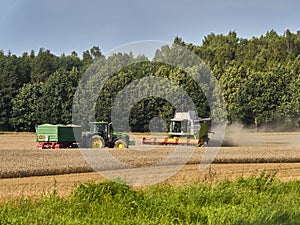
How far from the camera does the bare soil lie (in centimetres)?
1803

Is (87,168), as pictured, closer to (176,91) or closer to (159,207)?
(159,207)

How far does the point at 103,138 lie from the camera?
34062mm

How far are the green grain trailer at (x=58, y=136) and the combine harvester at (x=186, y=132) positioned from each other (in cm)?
602

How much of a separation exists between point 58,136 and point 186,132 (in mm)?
9682

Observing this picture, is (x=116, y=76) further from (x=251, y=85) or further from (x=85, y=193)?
(x=85, y=193)

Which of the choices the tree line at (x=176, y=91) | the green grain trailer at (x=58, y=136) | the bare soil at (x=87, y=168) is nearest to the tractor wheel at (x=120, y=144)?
the green grain trailer at (x=58, y=136)

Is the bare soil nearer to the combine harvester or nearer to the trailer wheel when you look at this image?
the trailer wheel

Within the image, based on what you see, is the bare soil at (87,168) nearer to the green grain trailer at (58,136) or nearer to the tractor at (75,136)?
the tractor at (75,136)

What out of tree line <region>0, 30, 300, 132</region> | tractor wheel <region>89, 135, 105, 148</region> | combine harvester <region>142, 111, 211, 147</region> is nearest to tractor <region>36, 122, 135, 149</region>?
tractor wheel <region>89, 135, 105, 148</region>

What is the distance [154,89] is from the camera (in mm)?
53406

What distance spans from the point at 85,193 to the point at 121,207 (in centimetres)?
155

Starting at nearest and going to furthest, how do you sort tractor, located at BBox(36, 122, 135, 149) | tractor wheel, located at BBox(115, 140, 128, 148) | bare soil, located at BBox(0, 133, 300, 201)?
bare soil, located at BBox(0, 133, 300, 201) → tractor, located at BBox(36, 122, 135, 149) → tractor wheel, located at BBox(115, 140, 128, 148)

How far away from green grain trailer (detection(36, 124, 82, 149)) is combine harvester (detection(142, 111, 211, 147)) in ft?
19.7

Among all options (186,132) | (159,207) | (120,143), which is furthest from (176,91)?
(159,207)
